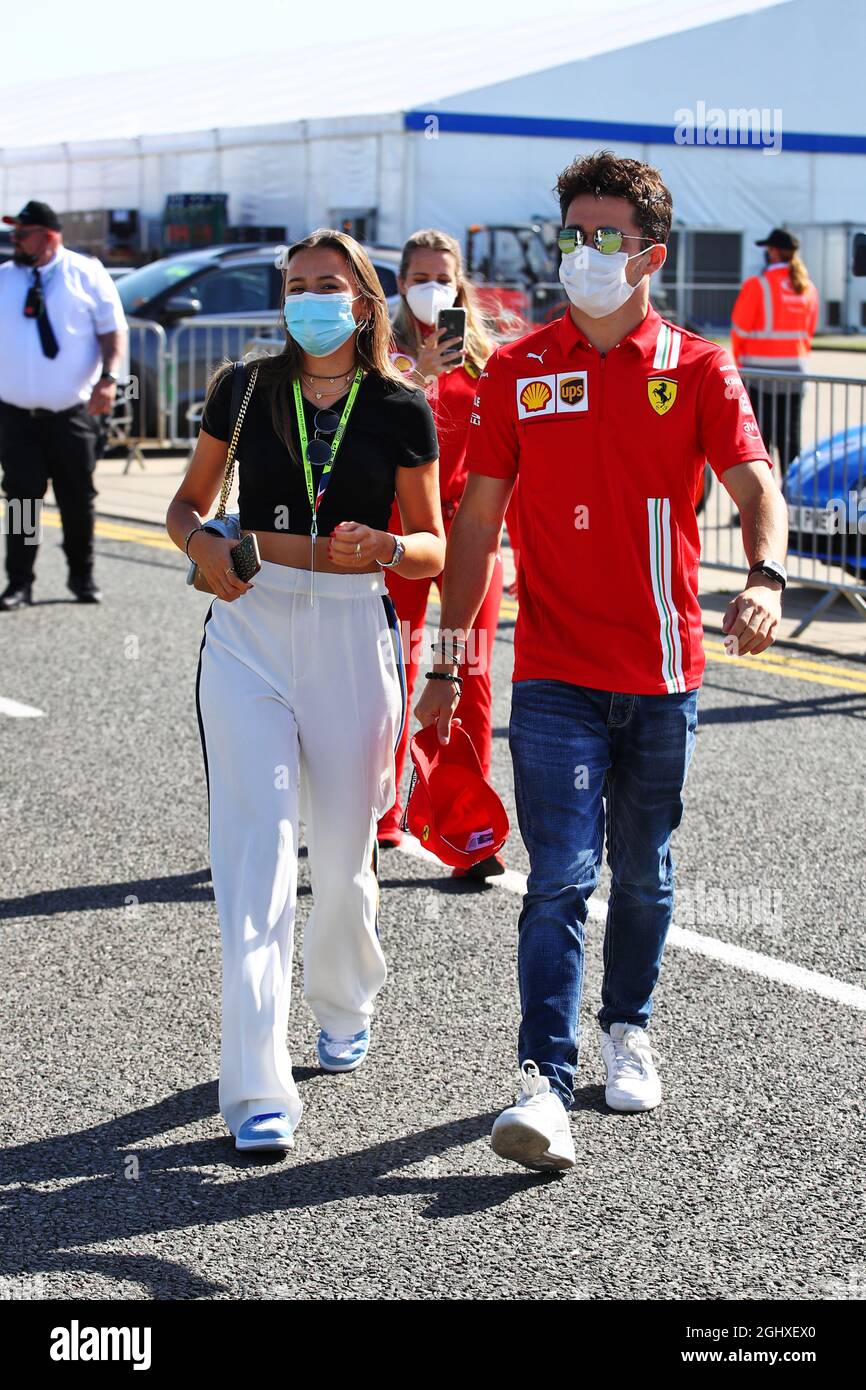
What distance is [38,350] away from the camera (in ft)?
31.7

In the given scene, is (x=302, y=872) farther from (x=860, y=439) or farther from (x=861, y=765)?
(x=860, y=439)

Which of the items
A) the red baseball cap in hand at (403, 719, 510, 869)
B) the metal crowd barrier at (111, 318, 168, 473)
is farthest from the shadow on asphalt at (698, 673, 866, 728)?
the metal crowd barrier at (111, 318, 168, 473)

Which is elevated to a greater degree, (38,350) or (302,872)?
(38,350)

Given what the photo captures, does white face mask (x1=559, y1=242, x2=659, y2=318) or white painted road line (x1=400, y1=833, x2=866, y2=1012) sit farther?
white painted road line (x1=400, y1=833, x2=866, y2=1012)

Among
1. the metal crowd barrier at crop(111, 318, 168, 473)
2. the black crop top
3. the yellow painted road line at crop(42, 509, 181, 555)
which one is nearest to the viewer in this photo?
the black crop top

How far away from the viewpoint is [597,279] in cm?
370

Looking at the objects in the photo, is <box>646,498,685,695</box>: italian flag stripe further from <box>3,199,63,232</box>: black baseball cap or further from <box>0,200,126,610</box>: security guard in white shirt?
<box>3,199,63,232</box>: black baseball cap

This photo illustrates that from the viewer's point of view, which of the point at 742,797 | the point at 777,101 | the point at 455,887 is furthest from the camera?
the point at 777,101

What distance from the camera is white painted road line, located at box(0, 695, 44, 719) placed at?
7703 mm

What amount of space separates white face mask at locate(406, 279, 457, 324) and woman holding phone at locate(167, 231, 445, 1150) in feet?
4.87

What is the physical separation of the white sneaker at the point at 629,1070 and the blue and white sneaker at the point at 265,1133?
757 mm
